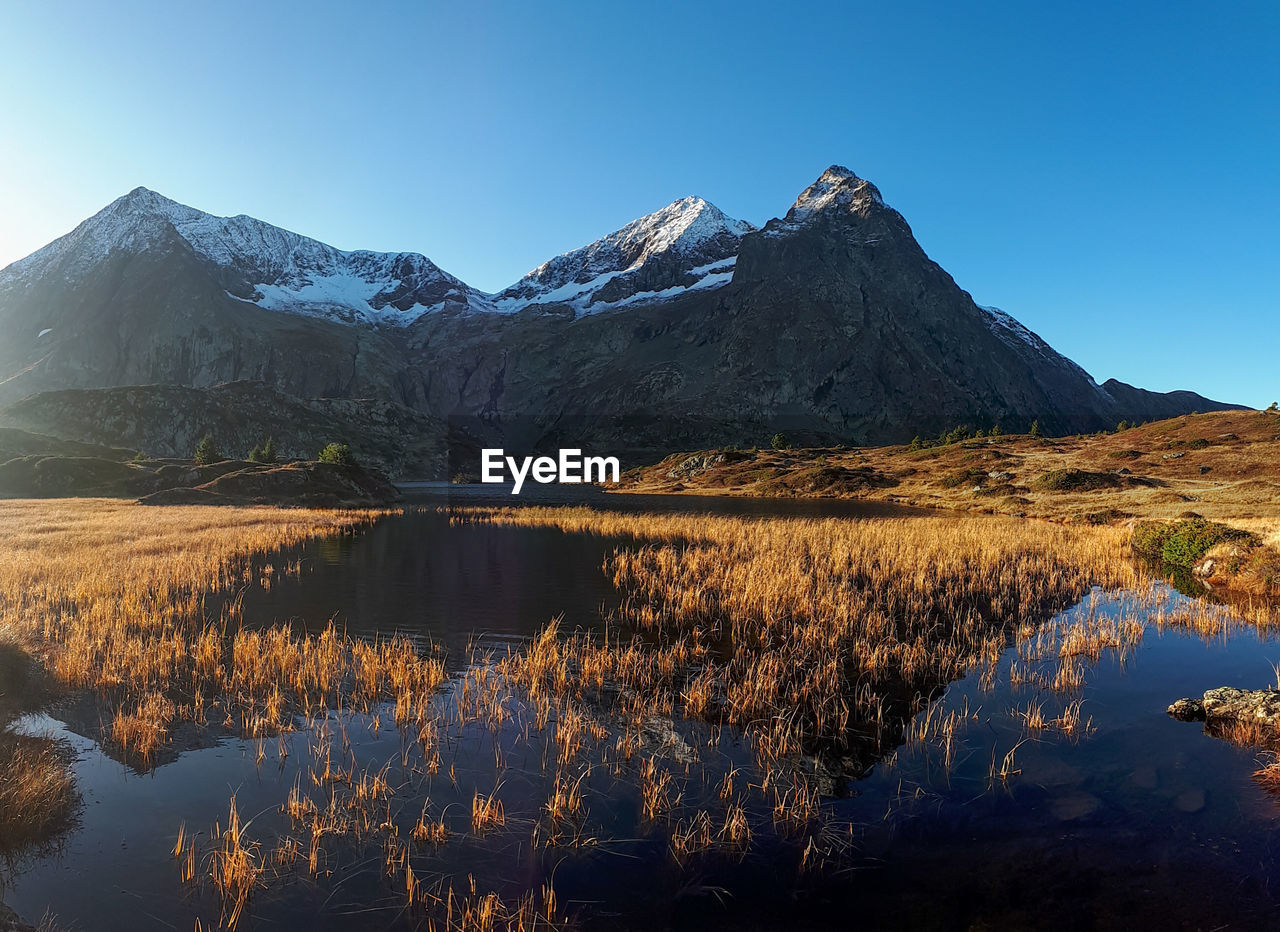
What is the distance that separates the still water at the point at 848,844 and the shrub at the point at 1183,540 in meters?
22.5

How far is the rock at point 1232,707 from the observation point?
1201cm

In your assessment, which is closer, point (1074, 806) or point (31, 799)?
point (31, 799)

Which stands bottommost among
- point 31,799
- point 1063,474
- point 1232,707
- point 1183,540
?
point 1232,707

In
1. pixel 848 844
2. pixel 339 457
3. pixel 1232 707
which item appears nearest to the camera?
pixel 848 844

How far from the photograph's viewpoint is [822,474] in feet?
360

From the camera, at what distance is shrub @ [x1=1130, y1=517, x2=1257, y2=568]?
3011 centimetres

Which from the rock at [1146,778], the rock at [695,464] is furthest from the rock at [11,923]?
the rock at [695,464]

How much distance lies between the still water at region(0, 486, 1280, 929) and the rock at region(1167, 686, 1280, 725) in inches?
20.5

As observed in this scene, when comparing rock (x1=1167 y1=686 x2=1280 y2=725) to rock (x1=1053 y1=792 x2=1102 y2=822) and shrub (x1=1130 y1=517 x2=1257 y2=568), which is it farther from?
shrub (x1=1130 y1=517 x2=1257 y2=568)

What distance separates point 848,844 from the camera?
27.8ft

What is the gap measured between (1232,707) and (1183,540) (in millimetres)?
24542

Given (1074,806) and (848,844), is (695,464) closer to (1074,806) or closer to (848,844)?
(1074,806)

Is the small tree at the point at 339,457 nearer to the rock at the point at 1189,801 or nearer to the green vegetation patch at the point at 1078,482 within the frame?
the green vegetation patch at the point at 1078,482

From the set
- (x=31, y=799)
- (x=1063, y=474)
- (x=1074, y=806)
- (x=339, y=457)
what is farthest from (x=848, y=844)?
(x=339, y=457)
